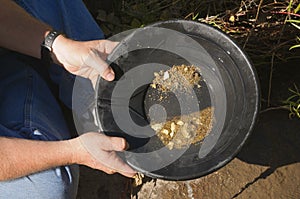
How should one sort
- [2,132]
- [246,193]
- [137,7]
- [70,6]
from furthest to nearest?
1. [137,7]
2. [246,193]
3. [70,6]
4. [2,132]

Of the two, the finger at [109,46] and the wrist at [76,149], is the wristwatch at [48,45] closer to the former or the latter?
the finger at [109,46]

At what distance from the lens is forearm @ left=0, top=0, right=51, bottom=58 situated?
1.19 metres

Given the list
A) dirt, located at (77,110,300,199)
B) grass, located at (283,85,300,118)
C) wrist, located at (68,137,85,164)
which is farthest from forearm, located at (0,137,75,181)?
grass, located at (283,85,300,118)

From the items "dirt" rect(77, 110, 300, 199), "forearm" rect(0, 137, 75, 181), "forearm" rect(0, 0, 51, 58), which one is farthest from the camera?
"dirt" rect(77, 110, 300, 199)

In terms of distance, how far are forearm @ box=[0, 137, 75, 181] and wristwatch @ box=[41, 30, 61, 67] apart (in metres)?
0.23

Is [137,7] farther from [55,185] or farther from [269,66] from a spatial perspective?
[55,185]

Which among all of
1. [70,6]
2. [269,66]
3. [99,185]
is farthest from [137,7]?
[99,185]

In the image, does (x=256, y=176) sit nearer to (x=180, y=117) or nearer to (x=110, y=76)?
(x=180, y=117)

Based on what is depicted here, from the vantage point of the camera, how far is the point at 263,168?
1.45 metres

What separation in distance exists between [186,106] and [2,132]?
1.55 ft

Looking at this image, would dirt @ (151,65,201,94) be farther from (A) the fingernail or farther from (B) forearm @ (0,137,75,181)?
(B) forearm @ (0,137,75,181)

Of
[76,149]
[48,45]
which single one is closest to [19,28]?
[48,45]

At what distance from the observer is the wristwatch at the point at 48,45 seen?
1189mm

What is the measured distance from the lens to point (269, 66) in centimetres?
147
